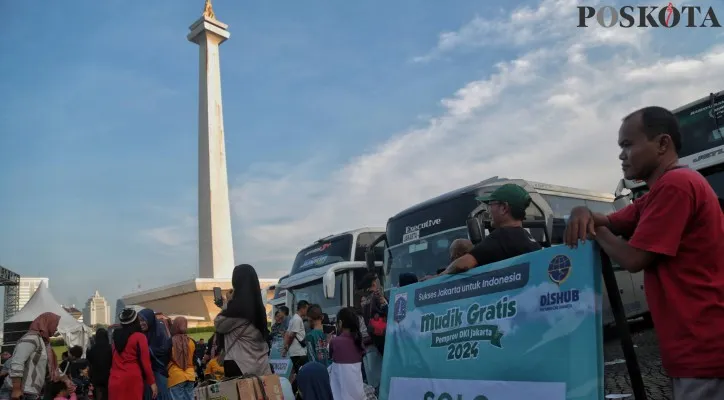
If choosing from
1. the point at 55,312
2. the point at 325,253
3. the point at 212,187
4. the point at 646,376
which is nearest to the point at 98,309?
the point at 212,187

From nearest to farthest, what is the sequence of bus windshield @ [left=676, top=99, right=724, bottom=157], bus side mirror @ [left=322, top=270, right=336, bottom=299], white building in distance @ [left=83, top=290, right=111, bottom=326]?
bus windshield @ [left=676, top=99, right=724, bottom=157]
bus side mirror @ [left=322, top=270, right=336, bottom=299]
white building in distance @ [left=83, top=290, right=111, bottom=326]

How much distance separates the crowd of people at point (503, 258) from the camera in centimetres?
225

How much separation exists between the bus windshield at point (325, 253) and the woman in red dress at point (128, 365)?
27.5 ft

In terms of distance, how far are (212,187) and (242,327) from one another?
1676 inches

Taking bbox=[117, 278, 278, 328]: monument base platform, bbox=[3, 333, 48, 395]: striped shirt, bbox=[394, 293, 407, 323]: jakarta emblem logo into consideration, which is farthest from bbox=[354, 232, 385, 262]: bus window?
bbox=[117, 278, 278, 328]: monument base platform

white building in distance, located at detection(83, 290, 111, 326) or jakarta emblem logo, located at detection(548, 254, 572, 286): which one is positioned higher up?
white building in distance, located at detection(83, 290, 111, 326)

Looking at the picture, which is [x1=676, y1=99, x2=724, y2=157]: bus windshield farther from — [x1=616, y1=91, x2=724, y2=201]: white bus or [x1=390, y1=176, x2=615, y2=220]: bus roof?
[x1=390, y1=176, x2=615, y2=220]: bus roof

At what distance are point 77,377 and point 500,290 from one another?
43.1ft

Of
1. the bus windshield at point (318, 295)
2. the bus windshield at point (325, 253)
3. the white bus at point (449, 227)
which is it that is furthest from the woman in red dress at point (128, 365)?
the bus windshield at point (325, 253)

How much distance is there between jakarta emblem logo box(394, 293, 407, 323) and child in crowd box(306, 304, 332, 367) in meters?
5.60

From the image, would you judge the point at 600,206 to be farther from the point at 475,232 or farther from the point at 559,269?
the point at 559,269

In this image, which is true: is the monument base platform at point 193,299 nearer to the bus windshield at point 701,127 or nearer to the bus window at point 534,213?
the bus window at point 534,213

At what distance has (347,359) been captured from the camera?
777 centimetres

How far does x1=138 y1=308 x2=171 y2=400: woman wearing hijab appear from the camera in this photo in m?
7.66
